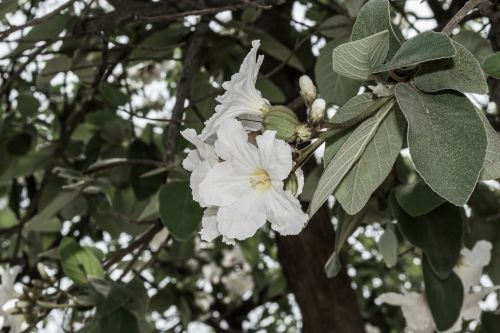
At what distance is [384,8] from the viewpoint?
30.8 inches

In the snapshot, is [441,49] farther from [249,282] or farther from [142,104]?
[249,282]

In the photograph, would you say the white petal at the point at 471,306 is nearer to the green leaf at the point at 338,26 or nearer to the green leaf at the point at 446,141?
the green leaf at the point at 338,26

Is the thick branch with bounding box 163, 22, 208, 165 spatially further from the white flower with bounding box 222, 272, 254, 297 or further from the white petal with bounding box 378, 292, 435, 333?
the white flower with bounding box 222, 272, 254, 297

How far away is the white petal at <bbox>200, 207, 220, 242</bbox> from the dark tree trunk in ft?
3.48

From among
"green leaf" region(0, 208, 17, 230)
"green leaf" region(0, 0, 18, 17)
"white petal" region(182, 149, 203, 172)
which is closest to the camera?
"white petal" region(182, 149, 203, 172)

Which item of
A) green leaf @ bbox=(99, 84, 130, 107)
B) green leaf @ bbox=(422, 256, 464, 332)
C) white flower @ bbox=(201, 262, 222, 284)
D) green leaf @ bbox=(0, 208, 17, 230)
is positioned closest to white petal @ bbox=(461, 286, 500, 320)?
green leaf @ bbox=(422, 256, 464, 332)

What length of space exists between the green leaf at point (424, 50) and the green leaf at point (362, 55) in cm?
3

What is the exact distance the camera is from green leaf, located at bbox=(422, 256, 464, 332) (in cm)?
132

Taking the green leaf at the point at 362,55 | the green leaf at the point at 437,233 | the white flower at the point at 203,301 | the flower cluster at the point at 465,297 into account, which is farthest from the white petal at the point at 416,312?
the white flower at the point at 203,301

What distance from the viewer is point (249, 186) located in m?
0.83

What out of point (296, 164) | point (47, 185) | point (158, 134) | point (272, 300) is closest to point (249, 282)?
point (272, 300)

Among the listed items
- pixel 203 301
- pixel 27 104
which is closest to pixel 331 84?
pixel 27 104

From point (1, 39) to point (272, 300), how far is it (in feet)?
5.89

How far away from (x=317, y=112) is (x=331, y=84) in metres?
0.54
